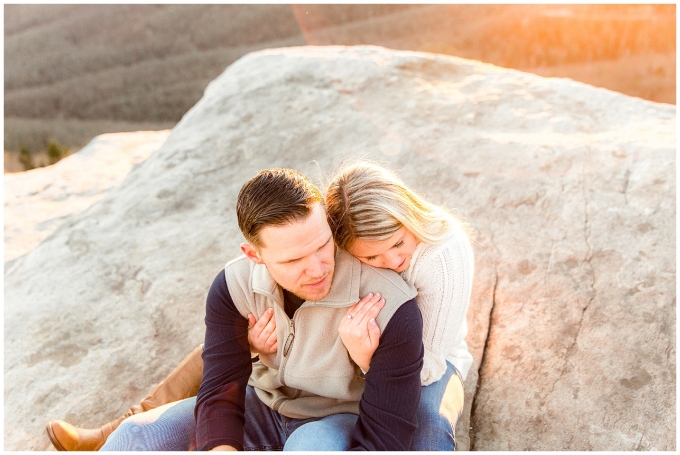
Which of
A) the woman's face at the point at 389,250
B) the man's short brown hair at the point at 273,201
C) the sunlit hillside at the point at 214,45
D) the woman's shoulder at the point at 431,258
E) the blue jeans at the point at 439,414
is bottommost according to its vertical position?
the sunlit hillside at the point at 214,45

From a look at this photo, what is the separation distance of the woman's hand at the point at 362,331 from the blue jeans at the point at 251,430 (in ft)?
0.92

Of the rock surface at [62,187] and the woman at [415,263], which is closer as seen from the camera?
the woman at [415,263]

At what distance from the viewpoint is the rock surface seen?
564 cm

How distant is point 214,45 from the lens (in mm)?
23688

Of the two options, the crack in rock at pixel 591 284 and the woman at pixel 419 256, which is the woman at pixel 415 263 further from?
the crack in rock at pixel 591 284

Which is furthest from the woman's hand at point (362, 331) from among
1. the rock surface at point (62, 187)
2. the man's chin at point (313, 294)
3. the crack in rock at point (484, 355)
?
the rock surface at point (62, 187)

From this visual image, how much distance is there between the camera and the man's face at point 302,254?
196 cm

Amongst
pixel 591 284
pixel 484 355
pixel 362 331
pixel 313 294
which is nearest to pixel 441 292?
pixel 362 331

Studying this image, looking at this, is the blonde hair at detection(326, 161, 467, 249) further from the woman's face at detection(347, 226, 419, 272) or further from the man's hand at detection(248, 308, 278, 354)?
the man's hand at detection(248, 308, 278, 354)

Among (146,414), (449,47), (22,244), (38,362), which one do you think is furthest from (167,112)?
(146,414)

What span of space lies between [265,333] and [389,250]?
628 mm

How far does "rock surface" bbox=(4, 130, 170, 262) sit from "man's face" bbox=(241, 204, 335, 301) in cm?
408

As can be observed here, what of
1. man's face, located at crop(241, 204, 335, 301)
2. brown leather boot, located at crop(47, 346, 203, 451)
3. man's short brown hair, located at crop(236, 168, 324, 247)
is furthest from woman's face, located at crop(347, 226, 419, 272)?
brown leather boot, located at crop(47, 346, 203, 451)

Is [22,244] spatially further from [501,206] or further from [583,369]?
Result: [583,369]
